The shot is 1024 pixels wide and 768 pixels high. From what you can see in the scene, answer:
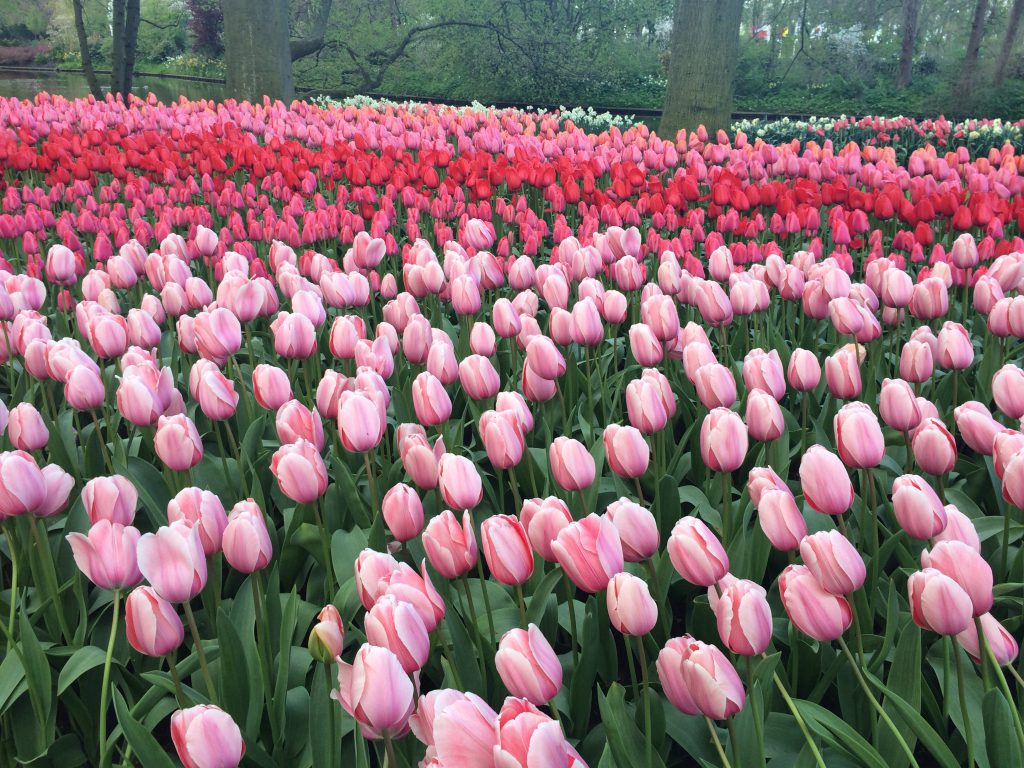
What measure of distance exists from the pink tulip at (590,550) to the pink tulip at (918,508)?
0.46 m

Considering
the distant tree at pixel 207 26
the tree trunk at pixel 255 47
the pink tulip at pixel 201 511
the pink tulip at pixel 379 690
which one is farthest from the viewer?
the distant tree at pixel 207 26

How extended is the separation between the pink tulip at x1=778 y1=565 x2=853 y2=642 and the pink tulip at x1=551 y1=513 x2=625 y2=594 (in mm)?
236

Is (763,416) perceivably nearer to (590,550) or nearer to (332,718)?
(590,550)

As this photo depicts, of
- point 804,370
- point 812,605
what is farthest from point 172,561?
point 804,370

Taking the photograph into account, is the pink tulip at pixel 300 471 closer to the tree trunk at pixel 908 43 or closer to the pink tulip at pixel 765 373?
the pink tulip at pixel 765 373

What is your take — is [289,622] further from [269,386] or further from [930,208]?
[930,208]

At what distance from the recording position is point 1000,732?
129 cm

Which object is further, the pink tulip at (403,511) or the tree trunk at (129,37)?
the tree trunk at (129,37)

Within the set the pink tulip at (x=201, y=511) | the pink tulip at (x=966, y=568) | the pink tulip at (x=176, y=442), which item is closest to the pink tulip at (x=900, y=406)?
the pink tulip at (x=966, y=568)

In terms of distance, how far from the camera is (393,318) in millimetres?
2762

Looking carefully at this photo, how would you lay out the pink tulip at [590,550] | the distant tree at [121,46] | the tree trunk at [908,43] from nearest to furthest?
1. the pink tulip at [590,550]
2. the distant tree at [121,46]
3. the tree trunk at [908,43]

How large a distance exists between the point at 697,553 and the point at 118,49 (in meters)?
17.9

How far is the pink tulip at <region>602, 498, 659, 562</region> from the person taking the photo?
1404 mm

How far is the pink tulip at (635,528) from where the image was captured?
1.40 meters
